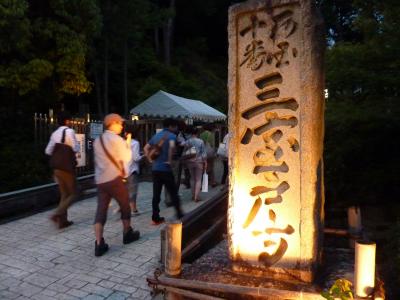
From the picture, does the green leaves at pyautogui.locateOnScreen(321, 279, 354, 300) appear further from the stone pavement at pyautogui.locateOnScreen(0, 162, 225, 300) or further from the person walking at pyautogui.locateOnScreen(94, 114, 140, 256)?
the person walking at pyautogui.locateOnScreen(94, 114, 140, 256)

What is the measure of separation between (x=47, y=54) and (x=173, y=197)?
7.72 meters

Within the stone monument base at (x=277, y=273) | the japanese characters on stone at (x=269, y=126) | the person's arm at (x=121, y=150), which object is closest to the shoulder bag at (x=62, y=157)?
the person's arm at (x=121, y=150)

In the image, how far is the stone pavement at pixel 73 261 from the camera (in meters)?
4.58

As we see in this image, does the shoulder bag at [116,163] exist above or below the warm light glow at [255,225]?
above

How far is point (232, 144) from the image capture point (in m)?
4.48

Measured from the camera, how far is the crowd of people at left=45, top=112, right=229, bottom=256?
552cm

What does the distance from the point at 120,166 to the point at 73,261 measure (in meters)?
1.42

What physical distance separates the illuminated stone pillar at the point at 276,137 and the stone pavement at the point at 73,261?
4.73 feet

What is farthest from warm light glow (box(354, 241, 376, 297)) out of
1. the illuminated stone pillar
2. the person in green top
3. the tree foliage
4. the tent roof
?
the tent roof

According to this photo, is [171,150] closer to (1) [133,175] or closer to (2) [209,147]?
(1) [133,175]

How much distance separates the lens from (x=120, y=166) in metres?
5.56

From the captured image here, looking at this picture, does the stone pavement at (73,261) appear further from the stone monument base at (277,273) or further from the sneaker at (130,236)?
the stone monument base at (277,273)

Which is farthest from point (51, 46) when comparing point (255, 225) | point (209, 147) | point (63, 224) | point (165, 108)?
point (255, 225)

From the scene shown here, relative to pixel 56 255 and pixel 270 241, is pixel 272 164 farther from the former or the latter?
pixel 56 255
